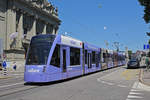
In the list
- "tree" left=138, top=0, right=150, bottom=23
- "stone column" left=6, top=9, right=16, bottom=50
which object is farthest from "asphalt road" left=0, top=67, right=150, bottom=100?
"stone column" left=6, top=9, right=16, bottom=50

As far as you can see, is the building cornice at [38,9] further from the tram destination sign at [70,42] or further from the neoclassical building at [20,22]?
the tram destination sign at [70,42]

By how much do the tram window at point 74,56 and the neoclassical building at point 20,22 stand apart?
22.0m

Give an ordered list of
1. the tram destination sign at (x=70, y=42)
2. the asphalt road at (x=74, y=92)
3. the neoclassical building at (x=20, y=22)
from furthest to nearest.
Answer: the neoclassical building at (x=20, y=22), the tram destination sign at (x=70, y=42), the asphalt road at (x=74, y=92)

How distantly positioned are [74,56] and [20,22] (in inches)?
1555

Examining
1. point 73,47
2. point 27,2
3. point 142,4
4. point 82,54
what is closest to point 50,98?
point 73,47

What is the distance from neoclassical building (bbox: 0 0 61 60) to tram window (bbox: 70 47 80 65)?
22.0 metres

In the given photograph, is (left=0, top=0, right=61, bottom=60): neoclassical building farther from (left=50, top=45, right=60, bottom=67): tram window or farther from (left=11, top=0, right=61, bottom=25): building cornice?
(left=50, top=45, right=60, bottom=67): tram window

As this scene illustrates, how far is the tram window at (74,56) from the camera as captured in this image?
1715 centimetres

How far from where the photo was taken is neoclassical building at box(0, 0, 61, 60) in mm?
47812

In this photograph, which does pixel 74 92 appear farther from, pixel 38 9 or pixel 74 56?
pixel 38 9

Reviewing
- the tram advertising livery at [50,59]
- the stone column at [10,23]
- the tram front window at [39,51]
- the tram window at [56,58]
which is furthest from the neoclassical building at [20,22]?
the tram window at [56,58]

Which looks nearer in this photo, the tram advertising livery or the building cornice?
the tram advertising livery

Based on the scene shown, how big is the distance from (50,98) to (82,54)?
1100cm

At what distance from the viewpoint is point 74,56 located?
58.2 ft
